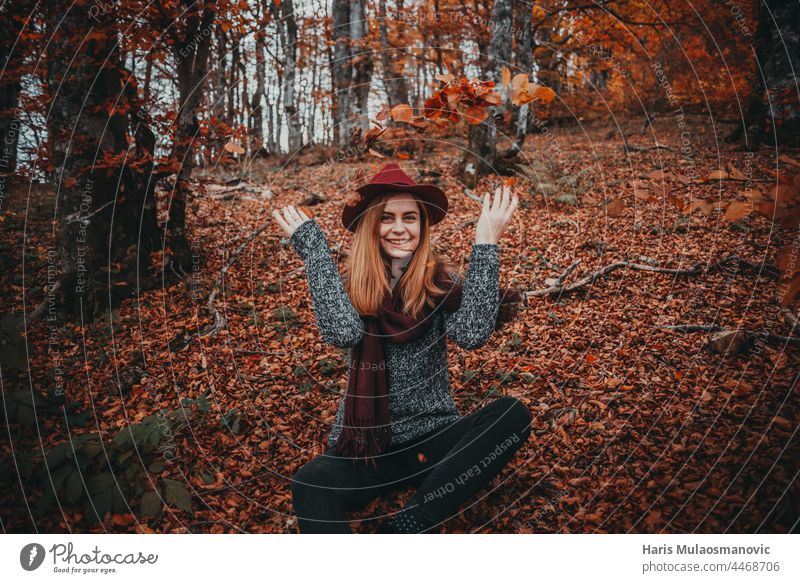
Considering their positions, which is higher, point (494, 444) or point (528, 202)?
point (528, 202)

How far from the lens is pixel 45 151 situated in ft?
14.5

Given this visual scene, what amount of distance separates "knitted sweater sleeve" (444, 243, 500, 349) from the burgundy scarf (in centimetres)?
19

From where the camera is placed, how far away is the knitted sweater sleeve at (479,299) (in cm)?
229

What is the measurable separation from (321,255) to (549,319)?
10.8 ft

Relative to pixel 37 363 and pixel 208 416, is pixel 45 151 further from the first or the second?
pixel 208 416

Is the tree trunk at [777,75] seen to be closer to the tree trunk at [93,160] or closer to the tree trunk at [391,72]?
the tree trunk at [391,72]

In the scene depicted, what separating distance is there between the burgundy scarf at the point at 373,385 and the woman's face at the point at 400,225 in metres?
0.37

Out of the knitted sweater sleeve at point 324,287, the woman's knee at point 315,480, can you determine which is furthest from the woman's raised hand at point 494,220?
the woman's knee at point 315,480

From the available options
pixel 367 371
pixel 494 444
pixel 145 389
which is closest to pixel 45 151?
pixel 145 389

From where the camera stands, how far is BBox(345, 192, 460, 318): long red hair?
2584 mm
